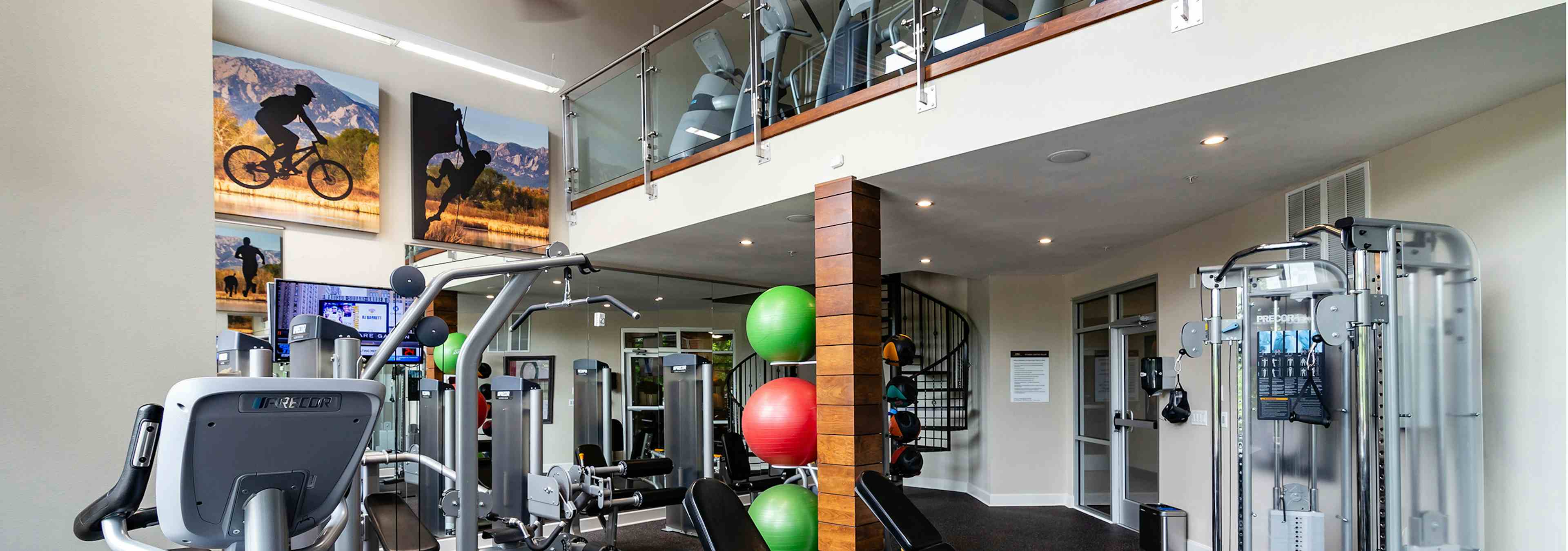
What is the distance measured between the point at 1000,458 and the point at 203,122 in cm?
755

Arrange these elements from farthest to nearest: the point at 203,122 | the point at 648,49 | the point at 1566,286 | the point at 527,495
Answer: the point at 648,49, the point at 527,495, the point at 1566,286, the point at 203,122

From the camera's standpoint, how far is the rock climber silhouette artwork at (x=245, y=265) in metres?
5.73

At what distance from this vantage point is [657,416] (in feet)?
24.0

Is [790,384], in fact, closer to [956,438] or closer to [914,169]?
[914,169]

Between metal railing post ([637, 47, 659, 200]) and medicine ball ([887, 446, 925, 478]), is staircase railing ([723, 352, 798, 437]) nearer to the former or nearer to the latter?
metal railing post ([637, 47, 659, 200])

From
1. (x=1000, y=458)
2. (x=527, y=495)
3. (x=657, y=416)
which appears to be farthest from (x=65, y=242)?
(x=1000, y=458)

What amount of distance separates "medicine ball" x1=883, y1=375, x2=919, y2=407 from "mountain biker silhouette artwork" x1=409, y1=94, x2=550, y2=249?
3.27 meters

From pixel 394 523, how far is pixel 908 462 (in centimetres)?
302

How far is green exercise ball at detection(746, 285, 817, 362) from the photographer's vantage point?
4770 mm

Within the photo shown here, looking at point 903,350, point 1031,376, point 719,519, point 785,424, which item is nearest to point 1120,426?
point 1031,376

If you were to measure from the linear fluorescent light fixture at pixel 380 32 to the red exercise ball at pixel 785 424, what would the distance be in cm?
378

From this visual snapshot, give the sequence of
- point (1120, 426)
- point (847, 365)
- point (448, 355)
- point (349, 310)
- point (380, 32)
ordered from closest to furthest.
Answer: point (847, 365)
point (349, 310)
point (448, 355)
point (380, 32)
point (1120, 426)

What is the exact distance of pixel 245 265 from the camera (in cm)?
584

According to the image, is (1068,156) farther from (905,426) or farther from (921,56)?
(905,426)
